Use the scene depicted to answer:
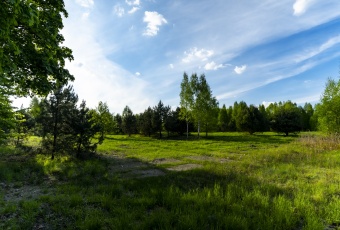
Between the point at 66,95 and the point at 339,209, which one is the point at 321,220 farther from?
the point at 66,95

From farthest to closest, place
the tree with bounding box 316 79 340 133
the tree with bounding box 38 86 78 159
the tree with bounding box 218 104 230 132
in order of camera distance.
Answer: the tree with bounding box 218 104 230 132 → the tree with bounding box 316 79 340 133 → the tree with bounding box 38 86 78 159

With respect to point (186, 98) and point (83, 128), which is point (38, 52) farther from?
point (186, 98)

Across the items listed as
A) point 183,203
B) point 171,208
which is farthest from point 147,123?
point 171,208

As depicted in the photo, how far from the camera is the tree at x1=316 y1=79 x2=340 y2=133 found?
33.4 metres

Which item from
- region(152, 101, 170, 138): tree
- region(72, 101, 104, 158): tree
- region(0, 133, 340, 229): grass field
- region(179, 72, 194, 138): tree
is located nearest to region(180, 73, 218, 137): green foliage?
region(179, 72, 194, 138): tree

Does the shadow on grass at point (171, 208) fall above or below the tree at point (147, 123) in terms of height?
below

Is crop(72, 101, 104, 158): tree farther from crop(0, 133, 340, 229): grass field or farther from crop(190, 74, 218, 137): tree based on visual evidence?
crop(190, 74, 218, 137): tree

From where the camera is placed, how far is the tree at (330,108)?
33.4 m

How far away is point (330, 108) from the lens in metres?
34.1

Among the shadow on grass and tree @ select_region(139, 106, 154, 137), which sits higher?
tree @ select_region(139, 106, 154, 137)

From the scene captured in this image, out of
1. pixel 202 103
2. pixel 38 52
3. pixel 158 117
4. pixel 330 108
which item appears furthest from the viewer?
pixel 158 117

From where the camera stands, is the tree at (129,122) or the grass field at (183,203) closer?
the grass field at (183,203)

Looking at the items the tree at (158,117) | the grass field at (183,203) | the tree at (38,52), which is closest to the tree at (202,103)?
the tree at (158,117)

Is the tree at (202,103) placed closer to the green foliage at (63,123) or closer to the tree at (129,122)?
the tree at (129,122)
